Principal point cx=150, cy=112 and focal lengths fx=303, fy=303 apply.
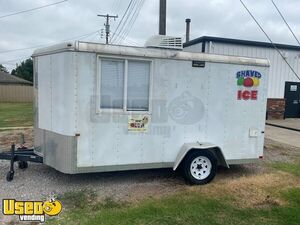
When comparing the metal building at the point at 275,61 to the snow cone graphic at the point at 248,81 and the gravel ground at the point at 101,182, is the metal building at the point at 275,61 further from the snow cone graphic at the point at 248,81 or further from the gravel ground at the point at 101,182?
the gravel ground at the point at 101,182

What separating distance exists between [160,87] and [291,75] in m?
15.2

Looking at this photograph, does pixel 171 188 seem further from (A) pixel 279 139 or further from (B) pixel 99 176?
(A) pixel 279 139

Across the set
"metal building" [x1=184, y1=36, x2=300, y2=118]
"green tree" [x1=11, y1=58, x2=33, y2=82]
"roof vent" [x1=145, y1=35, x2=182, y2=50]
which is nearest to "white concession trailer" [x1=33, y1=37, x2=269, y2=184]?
"roof vent" [x1=145, y1=35, x2=182, y2=50]

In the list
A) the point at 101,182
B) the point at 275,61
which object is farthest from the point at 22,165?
the point at 275,61

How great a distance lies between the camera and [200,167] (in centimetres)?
608

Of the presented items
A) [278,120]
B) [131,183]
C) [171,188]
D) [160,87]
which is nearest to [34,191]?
[131,183]

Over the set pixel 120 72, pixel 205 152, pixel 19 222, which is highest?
pixel 120 72

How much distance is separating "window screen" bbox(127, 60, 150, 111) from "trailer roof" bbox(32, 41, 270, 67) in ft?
0.68

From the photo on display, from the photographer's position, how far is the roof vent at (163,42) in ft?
19.4

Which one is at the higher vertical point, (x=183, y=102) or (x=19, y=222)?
(x=183, y=102)

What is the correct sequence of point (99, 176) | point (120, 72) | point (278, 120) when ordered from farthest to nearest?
1. point (278, 120)
2. point (99, 176)
3. point (120, 72)

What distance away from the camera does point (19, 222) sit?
4270mm

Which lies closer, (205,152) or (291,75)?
(205,152)

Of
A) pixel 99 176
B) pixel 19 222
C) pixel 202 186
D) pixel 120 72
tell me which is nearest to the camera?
pixel 19 222
